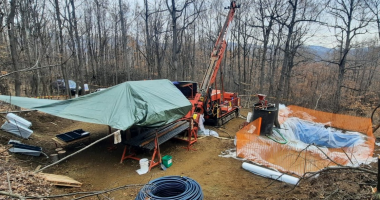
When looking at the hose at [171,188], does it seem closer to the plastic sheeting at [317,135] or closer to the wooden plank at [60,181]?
the wooden plank at [60,181]

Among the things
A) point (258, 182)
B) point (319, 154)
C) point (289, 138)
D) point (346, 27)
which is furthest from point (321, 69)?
point (258, 182)

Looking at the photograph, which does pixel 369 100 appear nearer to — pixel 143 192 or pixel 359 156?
pixel 359 156

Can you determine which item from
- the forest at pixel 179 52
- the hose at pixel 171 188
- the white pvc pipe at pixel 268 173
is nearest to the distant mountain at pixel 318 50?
the forest at pixel 179 52

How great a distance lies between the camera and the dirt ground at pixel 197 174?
412 centimetres

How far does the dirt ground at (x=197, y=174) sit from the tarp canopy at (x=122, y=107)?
61.3 inches

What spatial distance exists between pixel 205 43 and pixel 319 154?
22.8m

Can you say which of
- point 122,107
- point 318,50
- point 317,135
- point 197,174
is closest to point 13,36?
point 122,107

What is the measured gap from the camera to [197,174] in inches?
240

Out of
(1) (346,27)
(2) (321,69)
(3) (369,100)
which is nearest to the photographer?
(1) (346,27)

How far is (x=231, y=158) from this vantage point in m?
7.10

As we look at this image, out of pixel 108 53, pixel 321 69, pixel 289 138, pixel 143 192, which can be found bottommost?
pixel 289 138

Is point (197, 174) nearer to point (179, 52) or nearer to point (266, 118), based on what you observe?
point (266, 118)

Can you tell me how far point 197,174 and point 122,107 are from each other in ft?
9.81

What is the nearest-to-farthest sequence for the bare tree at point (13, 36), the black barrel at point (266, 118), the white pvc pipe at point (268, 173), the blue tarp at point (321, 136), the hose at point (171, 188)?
the hose at point (171, 188) → the white pvc pipe at point (268, 173) → the bare tree at point (13, 36) → the blue tarp at point (321, 136) → the black barrel at point (266, 118)
